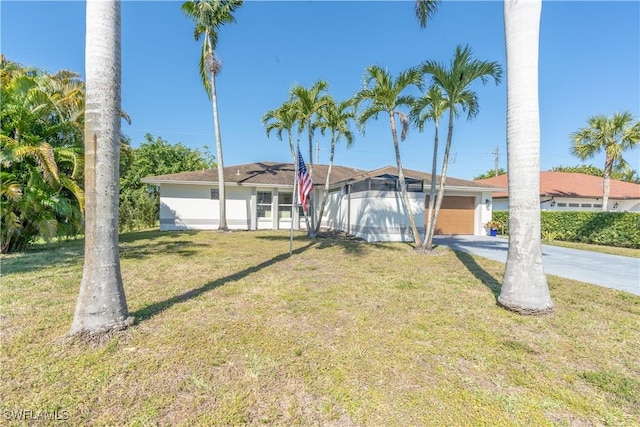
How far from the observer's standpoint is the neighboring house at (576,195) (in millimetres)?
20469

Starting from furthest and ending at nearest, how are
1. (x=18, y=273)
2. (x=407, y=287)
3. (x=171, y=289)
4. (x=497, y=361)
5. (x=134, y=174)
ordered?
(x=134, y=174) → (x=18, y=273) → (x=407, y=287) → (x=171, y=289) → (x=497, y=361)

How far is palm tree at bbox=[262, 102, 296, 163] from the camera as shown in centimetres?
1307

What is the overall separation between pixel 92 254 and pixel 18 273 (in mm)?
5007

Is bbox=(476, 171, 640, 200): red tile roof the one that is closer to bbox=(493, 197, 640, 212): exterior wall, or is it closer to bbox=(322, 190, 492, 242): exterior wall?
bbox=(493, 197, 640, 212): exterior wall

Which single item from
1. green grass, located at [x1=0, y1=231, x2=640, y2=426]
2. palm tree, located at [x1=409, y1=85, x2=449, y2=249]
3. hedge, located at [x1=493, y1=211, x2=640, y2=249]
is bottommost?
green grass, located at [x1=0, y1=231, x2=640, y2=426]

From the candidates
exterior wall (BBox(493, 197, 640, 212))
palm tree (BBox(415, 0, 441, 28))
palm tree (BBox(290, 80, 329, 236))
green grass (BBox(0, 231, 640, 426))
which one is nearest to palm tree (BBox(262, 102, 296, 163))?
palm tree (BBox(290, 80, 329, 236))

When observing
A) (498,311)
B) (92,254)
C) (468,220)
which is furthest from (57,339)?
(468,220)

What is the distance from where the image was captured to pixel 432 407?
2529mm

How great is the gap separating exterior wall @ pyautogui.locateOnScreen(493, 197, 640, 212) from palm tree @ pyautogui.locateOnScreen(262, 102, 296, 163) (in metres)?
15.1

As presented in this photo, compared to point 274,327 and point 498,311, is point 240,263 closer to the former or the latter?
point 274,327

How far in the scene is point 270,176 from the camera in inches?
770

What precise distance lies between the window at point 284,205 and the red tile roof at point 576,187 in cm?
1395

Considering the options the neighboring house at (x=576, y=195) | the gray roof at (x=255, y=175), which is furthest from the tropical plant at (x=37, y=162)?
the neighboring house at (x=576, y=195)

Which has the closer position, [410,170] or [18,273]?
[18,273]
